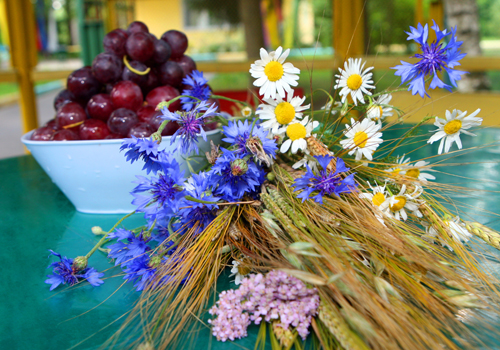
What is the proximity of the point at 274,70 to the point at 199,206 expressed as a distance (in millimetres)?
215

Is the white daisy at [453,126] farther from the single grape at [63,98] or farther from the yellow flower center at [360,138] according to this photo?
the single grape at [63,98]

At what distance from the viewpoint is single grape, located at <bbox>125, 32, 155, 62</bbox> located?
0.77m

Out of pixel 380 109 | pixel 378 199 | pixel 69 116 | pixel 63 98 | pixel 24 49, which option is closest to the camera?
pixel 378 199

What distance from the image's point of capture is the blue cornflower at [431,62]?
0.50 metres

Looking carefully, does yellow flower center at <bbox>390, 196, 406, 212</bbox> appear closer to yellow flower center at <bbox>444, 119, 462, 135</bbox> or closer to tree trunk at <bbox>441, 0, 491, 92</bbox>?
yellow flower center at <bbox>444, 119, 462, 135</bbox>

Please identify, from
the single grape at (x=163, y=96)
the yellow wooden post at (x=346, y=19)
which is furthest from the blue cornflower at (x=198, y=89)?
the yellow wooden post at (x=346, y=19)

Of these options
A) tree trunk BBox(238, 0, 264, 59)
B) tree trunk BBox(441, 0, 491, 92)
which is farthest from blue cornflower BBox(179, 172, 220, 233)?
tree trunk BBox(441, 0, 491, 92)

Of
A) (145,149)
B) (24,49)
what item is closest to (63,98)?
(145,149)

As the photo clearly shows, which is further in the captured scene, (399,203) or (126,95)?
(126,95)

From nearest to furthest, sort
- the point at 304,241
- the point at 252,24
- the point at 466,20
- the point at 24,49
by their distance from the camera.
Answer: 1. the point at 304,241
2. the point at 24,49
3. the point at 252,24
4. the point at 466,20

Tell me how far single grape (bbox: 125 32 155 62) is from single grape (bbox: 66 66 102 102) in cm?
10

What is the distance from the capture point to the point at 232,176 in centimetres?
53

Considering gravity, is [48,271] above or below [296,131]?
below

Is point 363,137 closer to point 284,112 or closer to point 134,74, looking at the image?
point 284,112
